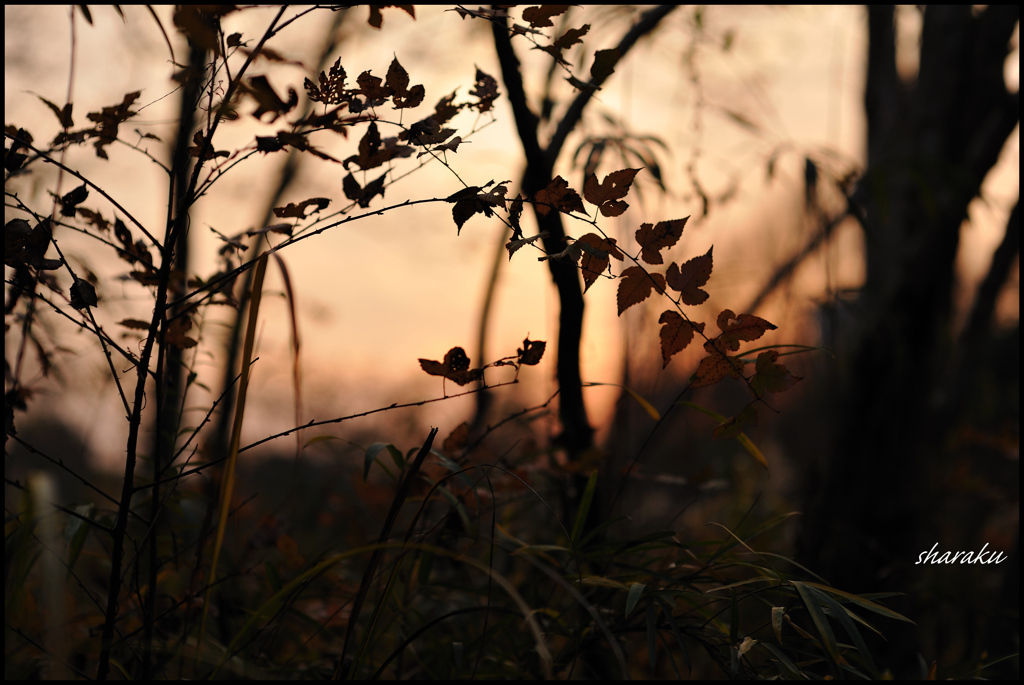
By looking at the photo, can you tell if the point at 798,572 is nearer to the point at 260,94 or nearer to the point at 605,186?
the point at 605,186

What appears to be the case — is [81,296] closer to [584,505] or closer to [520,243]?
[520,243]

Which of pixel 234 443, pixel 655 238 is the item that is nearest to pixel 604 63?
pixel 655 238

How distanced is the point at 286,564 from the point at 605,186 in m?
0.74

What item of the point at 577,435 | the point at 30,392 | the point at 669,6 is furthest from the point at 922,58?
the point at 30,392

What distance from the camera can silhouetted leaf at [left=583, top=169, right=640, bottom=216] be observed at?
1.69 feet

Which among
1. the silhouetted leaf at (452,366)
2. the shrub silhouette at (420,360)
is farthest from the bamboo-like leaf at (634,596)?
the silhouetted leaf at (452,366)

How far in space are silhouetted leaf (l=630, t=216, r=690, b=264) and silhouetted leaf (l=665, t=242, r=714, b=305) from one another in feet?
0.06

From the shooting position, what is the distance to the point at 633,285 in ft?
1.72

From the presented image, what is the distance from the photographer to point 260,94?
1.36ft

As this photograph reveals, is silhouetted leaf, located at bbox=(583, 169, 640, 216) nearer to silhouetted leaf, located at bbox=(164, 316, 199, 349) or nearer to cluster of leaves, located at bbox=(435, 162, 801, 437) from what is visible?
cluster of leaves, located at bbox=(435, 162, 801, 437)

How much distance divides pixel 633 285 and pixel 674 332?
2.3 inches

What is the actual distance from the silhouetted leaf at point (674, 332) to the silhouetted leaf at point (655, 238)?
49 millimetres

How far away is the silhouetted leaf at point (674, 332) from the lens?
541 mm

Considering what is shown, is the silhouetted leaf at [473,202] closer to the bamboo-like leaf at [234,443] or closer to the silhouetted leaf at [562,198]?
the silhouetted leaf at [562,198]
